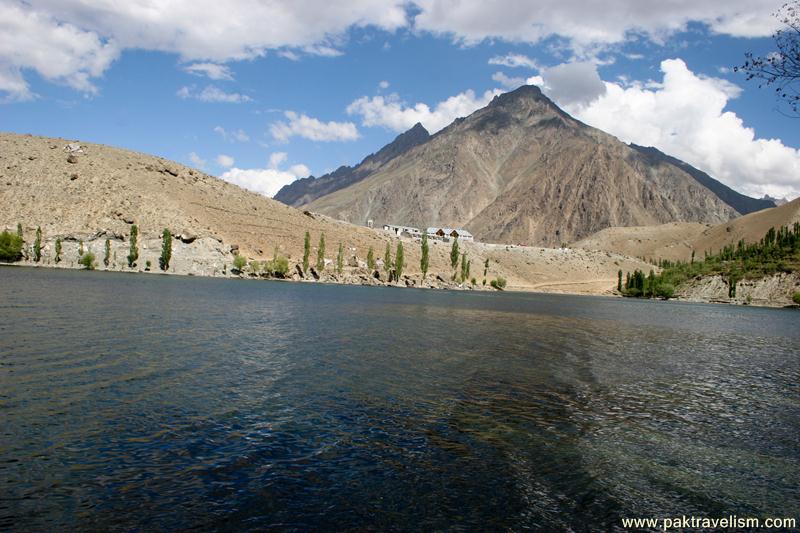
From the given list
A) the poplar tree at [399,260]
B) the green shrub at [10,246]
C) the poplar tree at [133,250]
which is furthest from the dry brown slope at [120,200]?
the poplar tree at [399,260]

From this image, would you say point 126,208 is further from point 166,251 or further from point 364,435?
point 364,435

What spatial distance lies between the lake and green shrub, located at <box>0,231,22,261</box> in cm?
10556

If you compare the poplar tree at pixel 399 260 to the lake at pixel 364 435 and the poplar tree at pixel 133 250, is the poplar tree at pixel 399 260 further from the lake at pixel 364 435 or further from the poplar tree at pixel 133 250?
the lake at pixel 364 435

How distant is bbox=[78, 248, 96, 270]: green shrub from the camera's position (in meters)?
127

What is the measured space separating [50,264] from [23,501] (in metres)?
141

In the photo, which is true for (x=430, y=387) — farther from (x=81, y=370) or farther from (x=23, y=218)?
(x=23, y=218)

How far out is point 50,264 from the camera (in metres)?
128

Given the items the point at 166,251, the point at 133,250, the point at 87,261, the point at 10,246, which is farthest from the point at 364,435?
the point at 10,246

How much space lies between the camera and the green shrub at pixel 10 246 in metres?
121

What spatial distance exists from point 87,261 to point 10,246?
52.9 feet

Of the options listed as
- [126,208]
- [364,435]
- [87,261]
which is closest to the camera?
[364,435]

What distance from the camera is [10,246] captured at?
121 meters

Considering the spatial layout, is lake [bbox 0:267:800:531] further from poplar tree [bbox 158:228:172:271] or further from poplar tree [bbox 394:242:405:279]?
poplar tree [bbox 394:242:405:279]

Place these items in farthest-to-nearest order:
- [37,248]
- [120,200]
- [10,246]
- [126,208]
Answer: [120,200]
[126,208]
[37,248]
[10,246]
